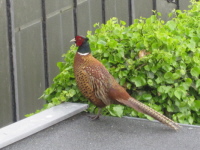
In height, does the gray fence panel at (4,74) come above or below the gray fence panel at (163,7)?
below

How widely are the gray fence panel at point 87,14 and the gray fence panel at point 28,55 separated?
0.54 m

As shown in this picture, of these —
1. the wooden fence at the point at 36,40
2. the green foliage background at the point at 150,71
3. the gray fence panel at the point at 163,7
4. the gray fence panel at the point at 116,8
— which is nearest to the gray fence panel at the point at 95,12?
the wooden fence at the point at 36,40

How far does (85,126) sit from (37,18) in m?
1.64

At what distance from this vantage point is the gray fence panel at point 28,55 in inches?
203

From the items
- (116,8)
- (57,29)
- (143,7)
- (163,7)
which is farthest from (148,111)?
(163,7)

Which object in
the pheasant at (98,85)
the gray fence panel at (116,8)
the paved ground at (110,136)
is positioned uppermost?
the gray fence panel at (116,8)

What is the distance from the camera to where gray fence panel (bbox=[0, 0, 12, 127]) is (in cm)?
488

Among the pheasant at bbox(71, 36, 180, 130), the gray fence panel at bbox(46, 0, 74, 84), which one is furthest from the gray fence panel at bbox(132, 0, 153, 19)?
the pheasant at bbox(71, 36, 180, 130)

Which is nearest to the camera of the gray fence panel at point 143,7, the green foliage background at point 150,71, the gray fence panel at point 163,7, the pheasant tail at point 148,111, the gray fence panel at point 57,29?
the pheasant tail at point 148,111

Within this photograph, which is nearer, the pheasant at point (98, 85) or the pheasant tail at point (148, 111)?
the pheasant tail at point (148, 111)

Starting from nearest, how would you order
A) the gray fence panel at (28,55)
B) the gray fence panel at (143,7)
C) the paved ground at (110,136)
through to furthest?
the paved ground at (110,136) → the gray fence panel at (28,55) → the gray fence panel at (143,7)

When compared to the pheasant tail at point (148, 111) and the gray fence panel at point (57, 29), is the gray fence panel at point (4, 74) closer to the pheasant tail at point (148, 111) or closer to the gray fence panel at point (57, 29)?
the gray fence panel at point (57, 29)

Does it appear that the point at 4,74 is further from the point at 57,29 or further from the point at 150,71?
the point at 150,71

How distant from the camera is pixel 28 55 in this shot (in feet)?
17.3
